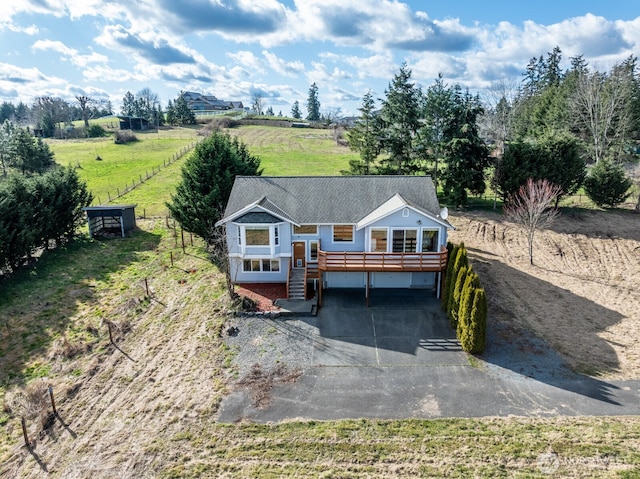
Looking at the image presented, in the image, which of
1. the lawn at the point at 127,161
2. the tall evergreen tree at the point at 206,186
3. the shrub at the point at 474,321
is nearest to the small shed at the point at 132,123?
the lawn at the point at 127,161

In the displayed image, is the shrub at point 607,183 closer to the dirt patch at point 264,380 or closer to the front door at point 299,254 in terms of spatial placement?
the front door at point 299,254

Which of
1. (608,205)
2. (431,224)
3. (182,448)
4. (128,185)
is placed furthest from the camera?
(128,185)

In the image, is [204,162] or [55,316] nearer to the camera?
[55,316]

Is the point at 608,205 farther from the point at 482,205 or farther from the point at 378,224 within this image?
the point at 378,224

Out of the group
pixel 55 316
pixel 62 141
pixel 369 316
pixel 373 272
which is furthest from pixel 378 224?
pixel 62 141

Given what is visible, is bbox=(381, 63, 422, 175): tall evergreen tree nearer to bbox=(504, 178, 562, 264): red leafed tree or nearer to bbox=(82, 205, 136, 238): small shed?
bbox=(504, 178, 562, 264): red leafed tree

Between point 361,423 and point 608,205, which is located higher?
point 608,205

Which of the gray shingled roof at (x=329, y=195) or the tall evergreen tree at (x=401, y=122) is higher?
the tall evergreen tree at (x=401, y=122)

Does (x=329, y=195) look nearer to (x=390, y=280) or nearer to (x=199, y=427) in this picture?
(x=390, y=280)
